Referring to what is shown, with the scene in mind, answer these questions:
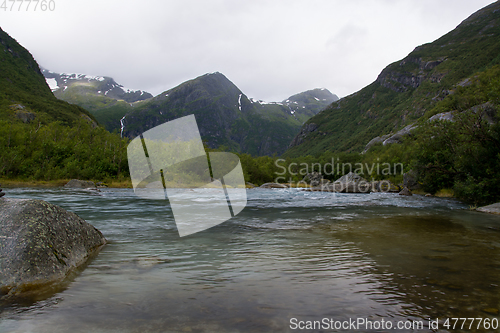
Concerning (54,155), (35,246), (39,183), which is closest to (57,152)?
(54,155)

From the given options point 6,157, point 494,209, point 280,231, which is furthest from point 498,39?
point 6,157

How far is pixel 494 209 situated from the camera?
16047 mm

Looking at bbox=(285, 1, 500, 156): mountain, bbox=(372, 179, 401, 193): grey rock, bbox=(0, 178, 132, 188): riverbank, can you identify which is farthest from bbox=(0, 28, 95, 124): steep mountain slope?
bbox=(285, 1, 500, 156): mountain

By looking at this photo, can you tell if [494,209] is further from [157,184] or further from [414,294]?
[157,184]

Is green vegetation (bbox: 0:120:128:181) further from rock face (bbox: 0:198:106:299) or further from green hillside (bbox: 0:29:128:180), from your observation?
rock face (bbox: 0:198:106:299)

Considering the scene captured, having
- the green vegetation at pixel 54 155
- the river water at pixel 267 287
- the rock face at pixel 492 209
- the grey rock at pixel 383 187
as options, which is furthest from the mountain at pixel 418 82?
the river water at pixel 267 287

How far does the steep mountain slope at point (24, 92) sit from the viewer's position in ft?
273

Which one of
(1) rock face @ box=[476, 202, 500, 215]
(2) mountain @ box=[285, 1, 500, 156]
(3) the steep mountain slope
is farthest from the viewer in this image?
(2) mountain @ box=[285, 1, 500, 156]

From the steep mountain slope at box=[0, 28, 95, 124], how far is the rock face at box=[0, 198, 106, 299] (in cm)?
7824

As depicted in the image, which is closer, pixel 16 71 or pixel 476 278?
pixel 476 278

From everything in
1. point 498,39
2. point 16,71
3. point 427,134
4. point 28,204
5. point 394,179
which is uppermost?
point 498,39

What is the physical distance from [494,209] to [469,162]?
6.80 meters

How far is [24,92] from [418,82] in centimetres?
20030

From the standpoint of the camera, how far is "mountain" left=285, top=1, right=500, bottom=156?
404 feet
